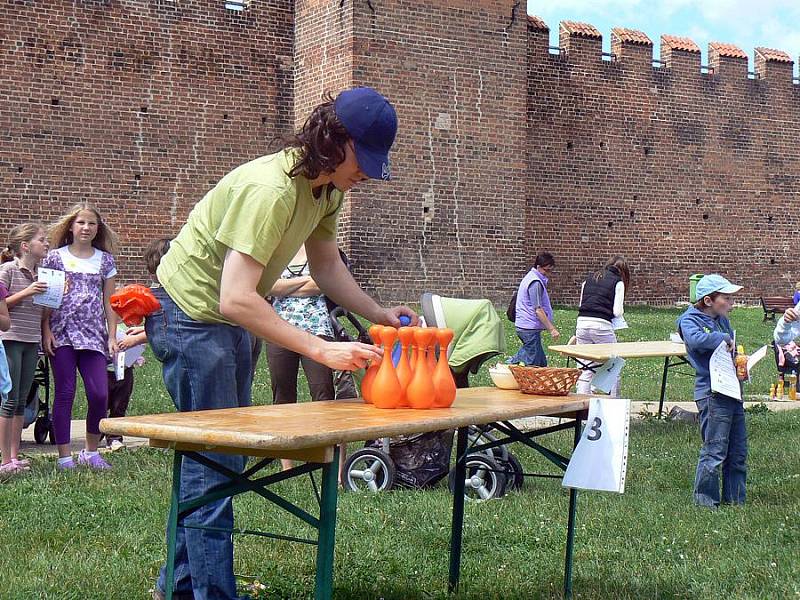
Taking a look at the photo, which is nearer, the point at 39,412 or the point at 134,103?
the point at 39,412

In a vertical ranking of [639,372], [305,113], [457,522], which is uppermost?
[305,113]

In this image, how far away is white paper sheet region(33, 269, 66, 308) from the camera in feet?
21.7

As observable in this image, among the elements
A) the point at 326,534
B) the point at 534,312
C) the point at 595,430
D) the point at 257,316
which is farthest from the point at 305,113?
the point at 326,534

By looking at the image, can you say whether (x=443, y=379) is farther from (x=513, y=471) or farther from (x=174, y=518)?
(x=513, y=471)

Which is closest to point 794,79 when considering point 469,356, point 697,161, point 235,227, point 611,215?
point 697,161

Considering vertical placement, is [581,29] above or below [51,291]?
above

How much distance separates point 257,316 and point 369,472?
3239 millimetres

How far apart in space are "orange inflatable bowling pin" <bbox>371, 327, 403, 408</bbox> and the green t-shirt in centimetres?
40

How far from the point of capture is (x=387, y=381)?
3418 mm

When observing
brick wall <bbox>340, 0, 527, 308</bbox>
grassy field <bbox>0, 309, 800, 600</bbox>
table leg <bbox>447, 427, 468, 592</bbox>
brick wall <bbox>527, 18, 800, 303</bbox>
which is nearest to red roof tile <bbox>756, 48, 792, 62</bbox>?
brick wall <bbox>527, 18, 800, 303</bbox>

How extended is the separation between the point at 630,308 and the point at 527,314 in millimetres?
10918

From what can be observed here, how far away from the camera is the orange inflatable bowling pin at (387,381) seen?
11.2 feet

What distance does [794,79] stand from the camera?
23.7 m

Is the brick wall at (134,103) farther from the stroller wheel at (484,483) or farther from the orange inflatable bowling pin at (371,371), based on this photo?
the orange inflatable bowling pin at (371,371)
